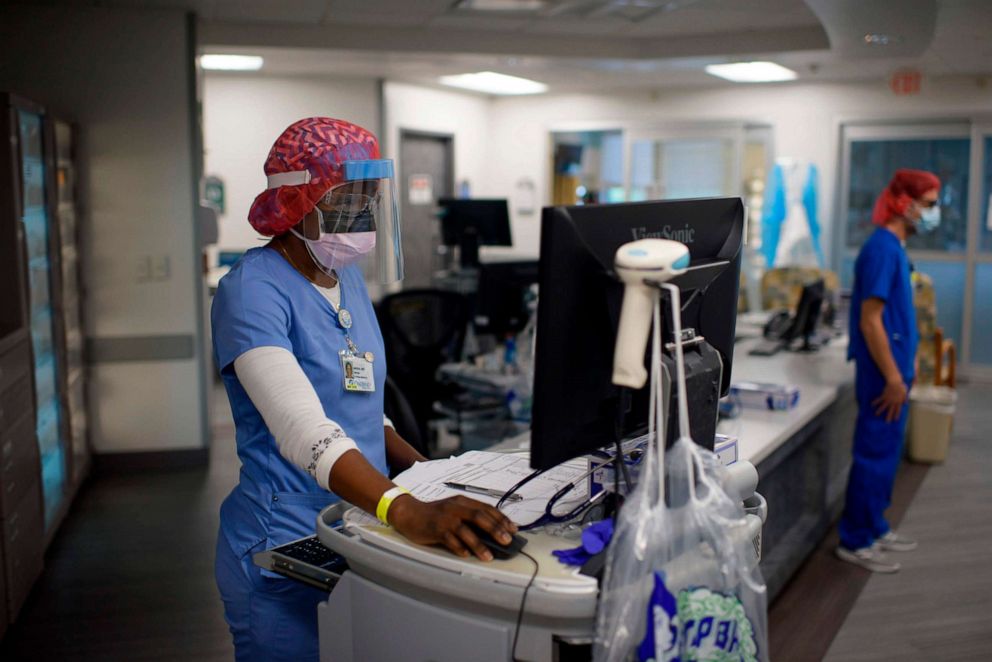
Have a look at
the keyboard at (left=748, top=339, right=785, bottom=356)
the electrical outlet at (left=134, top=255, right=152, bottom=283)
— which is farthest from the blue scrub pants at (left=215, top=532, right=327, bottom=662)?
the electrical outlet at (left=134, top=255, right=152, bottom=283)

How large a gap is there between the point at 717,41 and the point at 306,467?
238 inches

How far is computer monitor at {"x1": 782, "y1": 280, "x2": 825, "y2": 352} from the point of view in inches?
205

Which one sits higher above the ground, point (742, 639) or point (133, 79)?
point (133, 79)

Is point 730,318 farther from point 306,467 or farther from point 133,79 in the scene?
point 133,79

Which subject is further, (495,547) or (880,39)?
(880,39)

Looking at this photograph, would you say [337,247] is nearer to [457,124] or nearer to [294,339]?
[294,339]

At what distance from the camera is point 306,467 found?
1.45 m

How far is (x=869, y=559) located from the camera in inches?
163

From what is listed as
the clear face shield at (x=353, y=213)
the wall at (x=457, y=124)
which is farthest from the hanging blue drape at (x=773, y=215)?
the clear face shield at (x=353, y=213)

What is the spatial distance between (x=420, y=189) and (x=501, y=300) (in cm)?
478

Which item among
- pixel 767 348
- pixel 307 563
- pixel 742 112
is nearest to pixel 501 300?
pixel 767 348

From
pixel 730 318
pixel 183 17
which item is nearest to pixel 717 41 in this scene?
pixel 183 17

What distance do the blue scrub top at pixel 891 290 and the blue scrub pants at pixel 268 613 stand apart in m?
2.97

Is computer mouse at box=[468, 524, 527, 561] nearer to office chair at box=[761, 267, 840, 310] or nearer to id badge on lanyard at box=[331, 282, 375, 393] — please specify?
id badge on lanyard at box=[331, 282, 375, 393]
